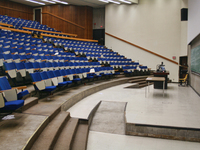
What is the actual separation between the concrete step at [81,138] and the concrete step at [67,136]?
62mm

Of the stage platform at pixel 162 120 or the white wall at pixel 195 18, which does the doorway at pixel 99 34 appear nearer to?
the white wall at pixel 195 18

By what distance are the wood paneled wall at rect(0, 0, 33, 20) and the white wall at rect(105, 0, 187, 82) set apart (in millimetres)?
4914

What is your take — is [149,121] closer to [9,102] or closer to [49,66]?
[9,102]

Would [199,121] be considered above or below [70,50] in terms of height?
below

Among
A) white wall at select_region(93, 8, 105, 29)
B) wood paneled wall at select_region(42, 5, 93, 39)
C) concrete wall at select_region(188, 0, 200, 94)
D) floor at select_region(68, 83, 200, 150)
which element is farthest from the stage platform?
white wall at select_region(93, 8, 105, 29)

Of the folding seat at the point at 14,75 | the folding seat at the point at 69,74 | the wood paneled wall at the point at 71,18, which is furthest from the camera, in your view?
the wood paneled wall at the point at 71,18

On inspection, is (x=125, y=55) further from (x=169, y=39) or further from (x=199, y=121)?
(x=199, y=121)

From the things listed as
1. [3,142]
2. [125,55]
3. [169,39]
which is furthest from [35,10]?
[3,142]

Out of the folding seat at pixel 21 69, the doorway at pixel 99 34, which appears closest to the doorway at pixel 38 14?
the doorway at pixel 99 34

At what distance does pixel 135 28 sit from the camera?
7.67 metres

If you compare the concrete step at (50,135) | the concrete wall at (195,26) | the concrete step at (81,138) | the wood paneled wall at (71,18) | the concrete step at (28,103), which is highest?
Result: the wood paneled wall at (71,18)

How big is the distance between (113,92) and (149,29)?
4534 millimetres

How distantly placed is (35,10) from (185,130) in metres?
Result: 10.6

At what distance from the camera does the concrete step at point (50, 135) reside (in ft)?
4.17
